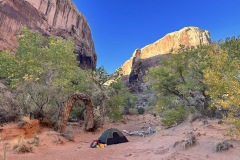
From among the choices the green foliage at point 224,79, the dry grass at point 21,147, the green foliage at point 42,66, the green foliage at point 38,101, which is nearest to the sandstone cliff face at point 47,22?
the green foliage at point 42,66

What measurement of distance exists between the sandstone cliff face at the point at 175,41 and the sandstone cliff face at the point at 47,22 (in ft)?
92.0

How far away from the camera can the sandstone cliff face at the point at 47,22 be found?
42.3 meters

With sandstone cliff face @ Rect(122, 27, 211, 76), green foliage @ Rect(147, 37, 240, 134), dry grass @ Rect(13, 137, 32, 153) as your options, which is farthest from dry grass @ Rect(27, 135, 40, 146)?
sandstone cliff face @ Rect(122, 27, 211, 76)

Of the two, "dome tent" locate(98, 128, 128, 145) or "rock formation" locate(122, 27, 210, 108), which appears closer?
"dome tent" locate(98, 128, 128, 145)

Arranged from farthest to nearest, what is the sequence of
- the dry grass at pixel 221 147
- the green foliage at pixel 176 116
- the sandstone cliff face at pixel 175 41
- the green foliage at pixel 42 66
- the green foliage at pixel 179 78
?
the sandstone cliff face at pixel 175 41 → the green foliage at pixel 42 66 → the green foliage at pixel 179 78 → the green foliage at pixel 176 116 → the dry grass at pixel 221 147

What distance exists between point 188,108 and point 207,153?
10771 mm

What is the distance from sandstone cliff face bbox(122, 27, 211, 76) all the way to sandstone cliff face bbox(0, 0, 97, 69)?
28.0 metres

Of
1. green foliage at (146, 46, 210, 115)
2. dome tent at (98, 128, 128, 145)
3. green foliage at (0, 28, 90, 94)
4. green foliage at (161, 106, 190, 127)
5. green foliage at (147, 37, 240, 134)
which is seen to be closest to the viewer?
dome tent at (98, 128, 128, 145)

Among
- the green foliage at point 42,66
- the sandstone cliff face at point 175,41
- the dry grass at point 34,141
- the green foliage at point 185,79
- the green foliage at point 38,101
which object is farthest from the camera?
the sandstone cliff face at point 175,41

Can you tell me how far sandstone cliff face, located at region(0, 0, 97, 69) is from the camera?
139ft

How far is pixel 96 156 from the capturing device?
359 inches

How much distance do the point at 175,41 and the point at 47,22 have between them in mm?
63094

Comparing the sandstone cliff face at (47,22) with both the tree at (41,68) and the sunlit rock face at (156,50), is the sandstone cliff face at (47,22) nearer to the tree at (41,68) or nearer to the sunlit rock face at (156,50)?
the sunlit rock face at (156,50)

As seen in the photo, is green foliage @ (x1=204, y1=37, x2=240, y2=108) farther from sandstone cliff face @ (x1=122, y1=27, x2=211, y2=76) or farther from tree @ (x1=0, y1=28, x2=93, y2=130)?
sandstone cliff face @ (x1=122, y1=27, x2=211, y2=76)
